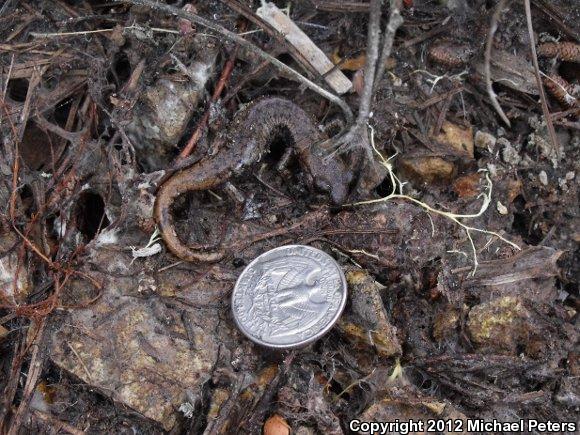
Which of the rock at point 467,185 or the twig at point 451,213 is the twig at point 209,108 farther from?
the rock at point 467,185

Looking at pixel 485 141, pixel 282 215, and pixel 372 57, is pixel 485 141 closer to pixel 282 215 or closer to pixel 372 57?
pixel 282 215

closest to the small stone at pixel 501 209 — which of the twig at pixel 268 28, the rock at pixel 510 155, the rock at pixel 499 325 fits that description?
the rock at pixel 510 155

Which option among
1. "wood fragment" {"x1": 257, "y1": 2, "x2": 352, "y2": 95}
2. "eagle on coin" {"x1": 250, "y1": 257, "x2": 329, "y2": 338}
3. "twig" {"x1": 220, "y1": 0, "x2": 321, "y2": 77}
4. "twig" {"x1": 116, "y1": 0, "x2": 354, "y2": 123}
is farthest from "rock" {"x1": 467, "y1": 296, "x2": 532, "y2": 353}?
"twig" {"x1": 220, "y1": 0, "x2": 321, "y2": 77}

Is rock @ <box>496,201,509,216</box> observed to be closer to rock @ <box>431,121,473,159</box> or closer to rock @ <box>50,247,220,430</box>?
rock @ <box>431,121,473,159</box>

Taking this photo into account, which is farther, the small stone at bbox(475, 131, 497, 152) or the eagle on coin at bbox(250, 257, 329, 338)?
the small stone at bbox(475, 131, 497, 152)

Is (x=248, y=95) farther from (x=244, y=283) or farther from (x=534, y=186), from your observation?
(x=534, y=186)

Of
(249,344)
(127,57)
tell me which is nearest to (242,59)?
(127,57)
